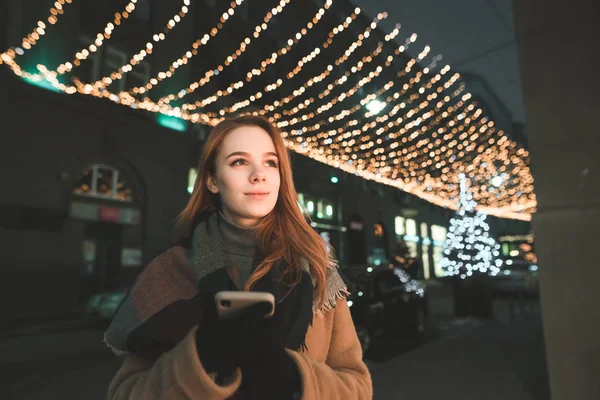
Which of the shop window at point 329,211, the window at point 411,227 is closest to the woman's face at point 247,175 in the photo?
the shop window at point 329,211

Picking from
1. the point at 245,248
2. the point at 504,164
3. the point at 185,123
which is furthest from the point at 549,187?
the point at 185,123

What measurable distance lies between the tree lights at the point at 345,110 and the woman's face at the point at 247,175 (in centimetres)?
725

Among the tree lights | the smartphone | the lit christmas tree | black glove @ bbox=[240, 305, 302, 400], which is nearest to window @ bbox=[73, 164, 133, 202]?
the tree lights

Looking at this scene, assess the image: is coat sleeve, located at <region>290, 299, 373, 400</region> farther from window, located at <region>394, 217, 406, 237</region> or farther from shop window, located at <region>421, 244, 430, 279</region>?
shop window, located at <region>421, 244, 430, 279</region>

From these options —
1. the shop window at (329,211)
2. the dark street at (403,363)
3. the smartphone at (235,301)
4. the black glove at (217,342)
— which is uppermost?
the shop window at (329,211)

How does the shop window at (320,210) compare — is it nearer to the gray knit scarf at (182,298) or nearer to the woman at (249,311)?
the woman at (249,311)

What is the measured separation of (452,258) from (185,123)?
449 inches

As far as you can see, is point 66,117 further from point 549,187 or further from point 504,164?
point 504,164

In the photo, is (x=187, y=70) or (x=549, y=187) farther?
(x=187, y=70)

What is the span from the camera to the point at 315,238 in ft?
5.95

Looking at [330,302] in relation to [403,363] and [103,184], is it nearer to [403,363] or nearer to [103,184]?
[403,363]

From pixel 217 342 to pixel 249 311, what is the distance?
0.14m

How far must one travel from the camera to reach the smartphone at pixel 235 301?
1.06 meters

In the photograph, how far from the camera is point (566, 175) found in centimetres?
389
